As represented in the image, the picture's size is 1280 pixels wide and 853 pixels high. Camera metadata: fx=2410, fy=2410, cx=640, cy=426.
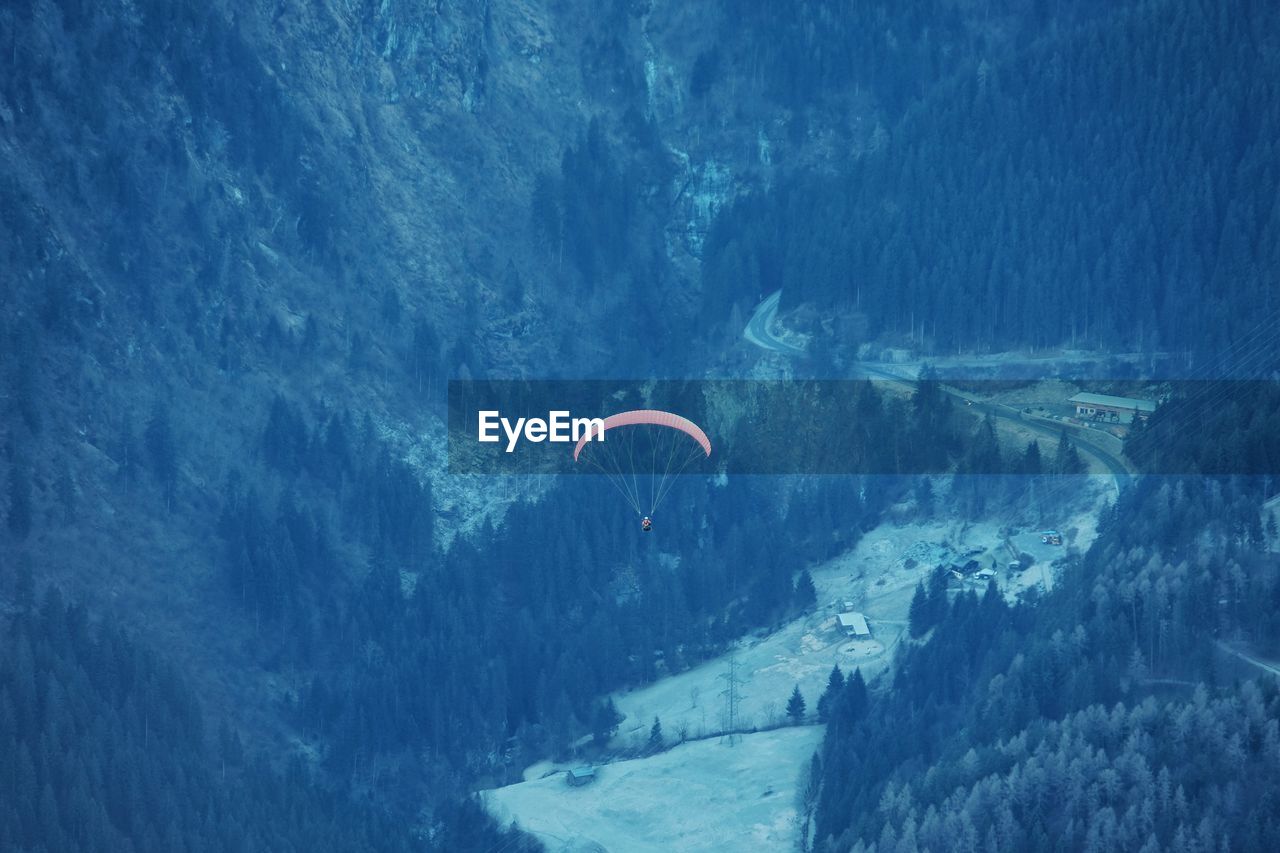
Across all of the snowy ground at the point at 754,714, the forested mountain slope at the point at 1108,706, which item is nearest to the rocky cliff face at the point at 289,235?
the snowy ground at the point at 754,714

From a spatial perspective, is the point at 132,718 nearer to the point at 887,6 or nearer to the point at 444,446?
the point at 444,446

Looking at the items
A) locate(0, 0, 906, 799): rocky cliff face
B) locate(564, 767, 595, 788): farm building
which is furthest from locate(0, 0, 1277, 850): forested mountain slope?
locate(564, 767, 595, 788): farm building

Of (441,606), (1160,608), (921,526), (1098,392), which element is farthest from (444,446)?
(1160,608)

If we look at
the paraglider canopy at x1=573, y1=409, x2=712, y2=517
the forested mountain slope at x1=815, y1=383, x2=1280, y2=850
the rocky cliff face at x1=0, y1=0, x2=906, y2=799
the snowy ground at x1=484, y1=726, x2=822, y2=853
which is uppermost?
the rocky cliff face at x1=0, y1=0, x2=906, y2=799

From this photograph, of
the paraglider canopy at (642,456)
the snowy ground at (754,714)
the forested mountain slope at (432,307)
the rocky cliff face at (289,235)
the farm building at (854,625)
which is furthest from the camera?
the paraglider canopy at (642,456)

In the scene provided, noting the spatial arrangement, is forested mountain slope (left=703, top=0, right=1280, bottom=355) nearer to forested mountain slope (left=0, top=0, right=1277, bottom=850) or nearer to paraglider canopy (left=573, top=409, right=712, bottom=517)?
forested mountain slope (left=0, top=0, right=1277, bottom=850)

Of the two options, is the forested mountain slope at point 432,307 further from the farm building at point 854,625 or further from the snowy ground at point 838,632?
the farm building at point 854,625

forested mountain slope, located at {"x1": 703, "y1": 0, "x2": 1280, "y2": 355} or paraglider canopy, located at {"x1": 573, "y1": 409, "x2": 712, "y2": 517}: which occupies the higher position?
forested mountain slope, located at {"x1": 703, "y1": 0, "x2": 1280, "y2": 355}
